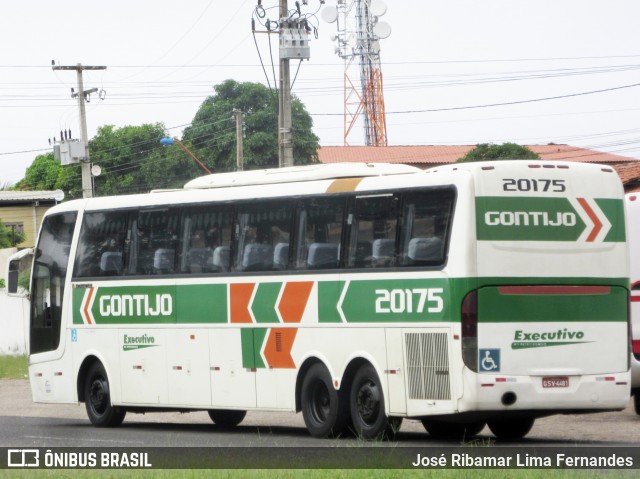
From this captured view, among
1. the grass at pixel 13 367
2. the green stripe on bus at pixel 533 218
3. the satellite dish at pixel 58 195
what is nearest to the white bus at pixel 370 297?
the green stripe on bus at pixel 533 218

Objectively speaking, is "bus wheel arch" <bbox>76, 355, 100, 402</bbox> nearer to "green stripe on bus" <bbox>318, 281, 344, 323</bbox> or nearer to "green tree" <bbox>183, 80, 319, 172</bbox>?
"green stripe on bus" <bbox>318, 281, 344, 323</bbox>

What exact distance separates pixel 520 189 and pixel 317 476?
16.6ft

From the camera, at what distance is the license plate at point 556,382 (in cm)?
1568

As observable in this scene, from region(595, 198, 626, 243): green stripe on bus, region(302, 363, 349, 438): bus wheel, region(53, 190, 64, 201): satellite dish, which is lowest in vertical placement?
region(302, 363, 349, 438): bus wheel

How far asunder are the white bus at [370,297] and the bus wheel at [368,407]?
23 millimetres

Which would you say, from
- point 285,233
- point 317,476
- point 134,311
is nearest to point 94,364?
point 134,311

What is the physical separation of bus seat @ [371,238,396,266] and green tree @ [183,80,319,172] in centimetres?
6092

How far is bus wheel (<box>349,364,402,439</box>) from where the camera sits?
1652 centimetres

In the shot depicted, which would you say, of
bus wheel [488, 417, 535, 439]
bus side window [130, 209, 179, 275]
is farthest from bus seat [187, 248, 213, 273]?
bus wheel [488, 417, 535, 439]

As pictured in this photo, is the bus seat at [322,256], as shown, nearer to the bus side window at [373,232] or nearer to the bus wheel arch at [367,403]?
the bus side window at [373,232]

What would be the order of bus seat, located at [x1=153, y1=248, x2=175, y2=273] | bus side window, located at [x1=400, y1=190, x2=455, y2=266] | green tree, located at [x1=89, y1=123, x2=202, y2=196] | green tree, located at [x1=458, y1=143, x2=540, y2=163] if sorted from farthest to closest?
green tree, located at [x1=89, y1=123, x2=202, y2=196], green tree, located at [x1=458, y1=143, x2=540, y2=163], bus seat, located at [x1=153, y1=248, x2=175, y2=273], bus side window, located at [x1=400, y1=190, x2=455, y2=266]

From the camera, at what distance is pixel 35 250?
23031 millimetres

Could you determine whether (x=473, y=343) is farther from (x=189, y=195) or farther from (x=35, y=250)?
(x=35, y=250)

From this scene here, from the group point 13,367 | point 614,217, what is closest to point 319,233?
point 614,217
